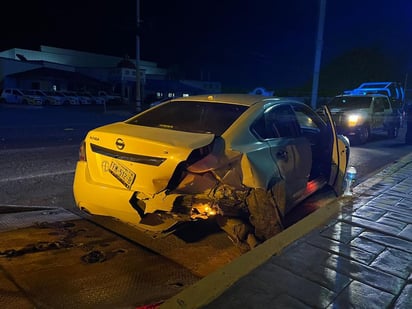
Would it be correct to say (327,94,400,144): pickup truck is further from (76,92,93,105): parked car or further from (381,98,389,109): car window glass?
(76,92,93,105): parked car

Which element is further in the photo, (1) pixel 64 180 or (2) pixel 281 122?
(1) pixel 64 180

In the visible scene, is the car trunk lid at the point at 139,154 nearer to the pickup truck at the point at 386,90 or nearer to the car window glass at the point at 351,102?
the car window glass at the point at 351,102

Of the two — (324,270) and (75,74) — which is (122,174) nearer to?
(324,270)

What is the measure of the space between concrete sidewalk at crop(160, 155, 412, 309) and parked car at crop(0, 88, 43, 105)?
3185 centimetres

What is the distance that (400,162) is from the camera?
8297 millimetres

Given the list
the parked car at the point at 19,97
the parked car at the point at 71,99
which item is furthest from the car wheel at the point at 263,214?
the parked car at the point at 71,99

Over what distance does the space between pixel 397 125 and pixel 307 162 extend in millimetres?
13251

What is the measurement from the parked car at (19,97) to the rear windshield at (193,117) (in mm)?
30511

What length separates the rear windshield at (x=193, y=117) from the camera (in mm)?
3818

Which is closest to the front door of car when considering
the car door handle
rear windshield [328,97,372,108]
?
the car door handle

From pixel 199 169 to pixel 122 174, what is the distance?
72cm

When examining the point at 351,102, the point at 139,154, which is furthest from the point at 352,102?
the point at 139,154

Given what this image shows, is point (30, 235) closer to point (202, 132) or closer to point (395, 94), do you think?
point (202, 132)

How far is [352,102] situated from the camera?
540 inches
